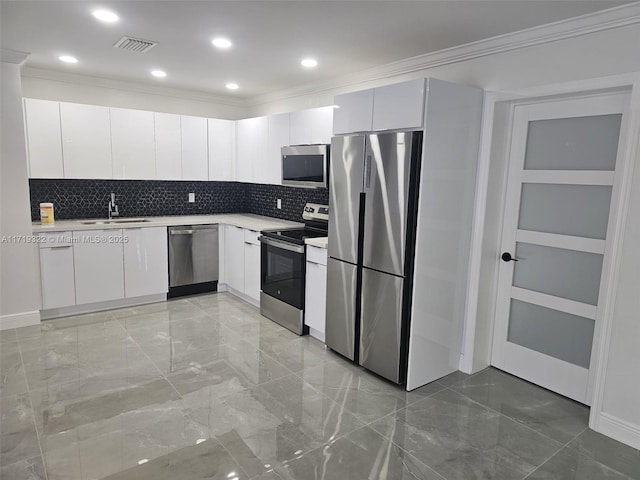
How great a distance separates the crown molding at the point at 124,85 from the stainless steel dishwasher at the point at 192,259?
5.88 ft

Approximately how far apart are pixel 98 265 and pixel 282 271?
6.61 feet

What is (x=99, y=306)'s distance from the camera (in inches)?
181

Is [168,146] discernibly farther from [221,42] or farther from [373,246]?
[373,246]

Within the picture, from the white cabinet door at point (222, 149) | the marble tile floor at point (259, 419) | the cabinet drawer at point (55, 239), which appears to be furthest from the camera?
the white cabinet door at point (222, 149)

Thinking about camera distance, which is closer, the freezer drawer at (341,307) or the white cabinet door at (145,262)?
the freezer drawer at (341,307)

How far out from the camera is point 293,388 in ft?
10.0

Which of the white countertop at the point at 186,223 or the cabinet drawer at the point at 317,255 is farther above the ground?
the white countertop at the point at 186,223

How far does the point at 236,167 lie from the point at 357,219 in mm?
2911

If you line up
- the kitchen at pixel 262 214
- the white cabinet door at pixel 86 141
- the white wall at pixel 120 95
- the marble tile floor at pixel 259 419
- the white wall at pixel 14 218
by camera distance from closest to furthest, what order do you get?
the marble tile floor at pixel 259 419, the kitchen at pixel 262 214, the white wall at pixel 14 218, the white cabinet door at pixel 86 141, the white wall at pixel 120 95

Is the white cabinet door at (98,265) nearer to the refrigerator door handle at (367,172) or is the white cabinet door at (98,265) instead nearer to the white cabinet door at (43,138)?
the white cabinet door at (43,138)

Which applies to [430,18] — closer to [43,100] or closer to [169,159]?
[169,159]

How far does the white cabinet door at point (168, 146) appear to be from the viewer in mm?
5008

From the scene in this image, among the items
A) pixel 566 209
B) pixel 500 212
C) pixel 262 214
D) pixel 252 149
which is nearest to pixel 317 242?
pixel 500 212

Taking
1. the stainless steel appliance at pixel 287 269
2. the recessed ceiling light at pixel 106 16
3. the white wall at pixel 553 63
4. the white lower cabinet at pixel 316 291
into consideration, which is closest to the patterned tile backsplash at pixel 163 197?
the stainless steel appliance at pixel 287 269
